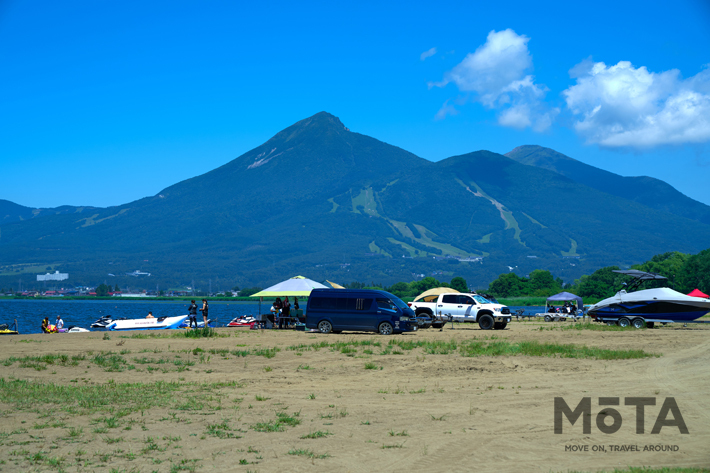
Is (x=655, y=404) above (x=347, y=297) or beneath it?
beneath

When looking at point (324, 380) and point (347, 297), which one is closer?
point (324, 380)

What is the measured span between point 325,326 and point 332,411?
1752 centimetres

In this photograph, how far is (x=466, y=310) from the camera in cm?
3591

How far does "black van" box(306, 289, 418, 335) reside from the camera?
28.3 meters

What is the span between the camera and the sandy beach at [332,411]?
8.38 meters

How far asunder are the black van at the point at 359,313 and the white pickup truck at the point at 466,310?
6.63 metres

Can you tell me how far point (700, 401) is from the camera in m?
11.9

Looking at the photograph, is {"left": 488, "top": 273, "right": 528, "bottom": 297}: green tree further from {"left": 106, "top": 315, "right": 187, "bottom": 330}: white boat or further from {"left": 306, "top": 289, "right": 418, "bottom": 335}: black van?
{"left": 306, "top": 289, "right": 418, "bottom": 335}: black van

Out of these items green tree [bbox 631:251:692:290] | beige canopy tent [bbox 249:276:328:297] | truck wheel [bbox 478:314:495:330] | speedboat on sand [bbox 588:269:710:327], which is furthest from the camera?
green tree [bbox 631:251:692:290]

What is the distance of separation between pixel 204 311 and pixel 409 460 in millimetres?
27044

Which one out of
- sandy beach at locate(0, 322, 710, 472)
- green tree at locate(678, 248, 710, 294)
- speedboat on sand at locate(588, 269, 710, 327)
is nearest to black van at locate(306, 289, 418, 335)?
→ sandy beach at locate(0, 322, 710, 472)

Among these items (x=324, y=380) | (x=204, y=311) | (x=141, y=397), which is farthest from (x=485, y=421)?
(x=204, y=311)

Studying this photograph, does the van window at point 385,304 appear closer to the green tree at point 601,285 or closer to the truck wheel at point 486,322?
the truck wheel at point 486,322

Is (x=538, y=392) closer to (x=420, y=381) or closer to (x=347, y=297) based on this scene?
(x=420, y=381)
